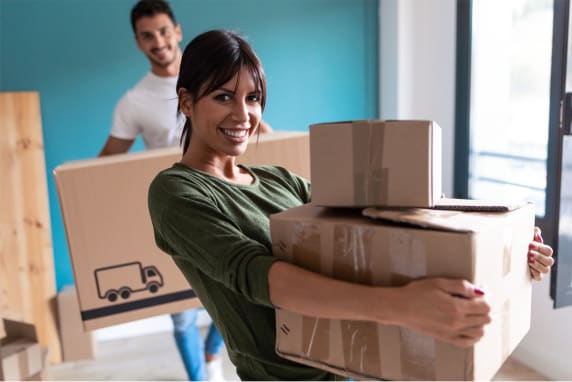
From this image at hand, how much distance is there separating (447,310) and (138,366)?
2.23 m

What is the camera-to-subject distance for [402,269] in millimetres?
719

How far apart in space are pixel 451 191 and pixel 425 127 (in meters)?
2.17

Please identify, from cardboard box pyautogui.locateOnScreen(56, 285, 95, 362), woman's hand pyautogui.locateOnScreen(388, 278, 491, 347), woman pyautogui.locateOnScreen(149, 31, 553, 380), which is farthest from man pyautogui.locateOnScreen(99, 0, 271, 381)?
woman's hand pyautogui.locateOnScreen(388, 278, 491, 347)

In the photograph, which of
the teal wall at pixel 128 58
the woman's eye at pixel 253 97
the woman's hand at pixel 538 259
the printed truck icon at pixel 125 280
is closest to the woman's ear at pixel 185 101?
the woman's eye at pixel 253 97

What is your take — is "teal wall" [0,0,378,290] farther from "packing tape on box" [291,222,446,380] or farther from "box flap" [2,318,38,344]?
"packing tape on box" [291,222,446,380]

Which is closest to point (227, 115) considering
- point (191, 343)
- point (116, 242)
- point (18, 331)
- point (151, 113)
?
point (116, 242)

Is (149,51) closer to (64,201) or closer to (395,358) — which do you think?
(64,201)

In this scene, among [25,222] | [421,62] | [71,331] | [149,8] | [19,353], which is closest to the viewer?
[19,353]

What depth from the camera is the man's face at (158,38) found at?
7.11 feet

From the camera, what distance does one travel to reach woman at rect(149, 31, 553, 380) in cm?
68

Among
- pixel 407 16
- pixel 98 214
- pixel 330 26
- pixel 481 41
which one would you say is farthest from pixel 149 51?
pixel 481 41

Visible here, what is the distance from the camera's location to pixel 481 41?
267cm

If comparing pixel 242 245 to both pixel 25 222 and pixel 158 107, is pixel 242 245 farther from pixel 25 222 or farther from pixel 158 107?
pixel 25 222

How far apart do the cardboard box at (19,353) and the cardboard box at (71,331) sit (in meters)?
1.07
